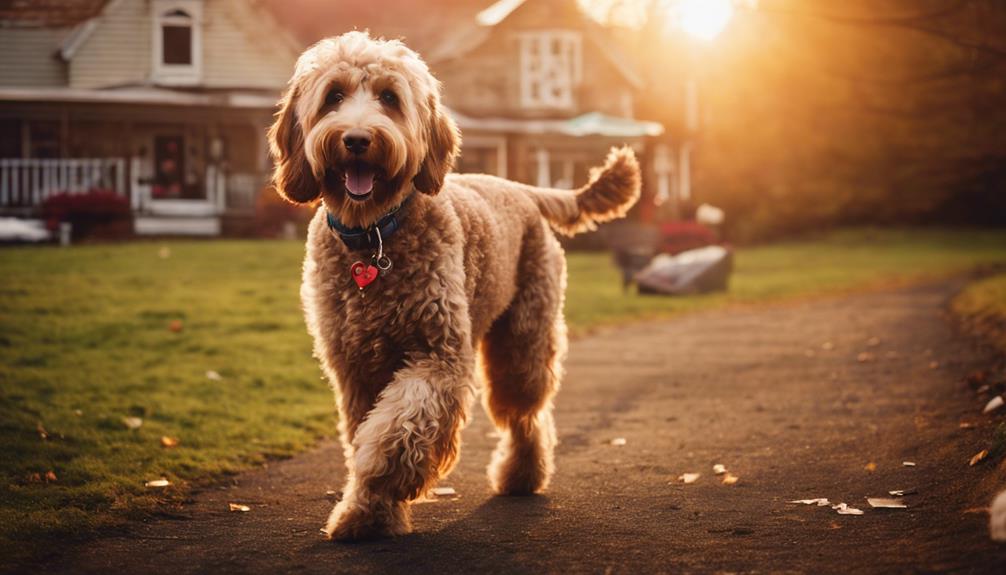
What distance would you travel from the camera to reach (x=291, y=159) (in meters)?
5.06

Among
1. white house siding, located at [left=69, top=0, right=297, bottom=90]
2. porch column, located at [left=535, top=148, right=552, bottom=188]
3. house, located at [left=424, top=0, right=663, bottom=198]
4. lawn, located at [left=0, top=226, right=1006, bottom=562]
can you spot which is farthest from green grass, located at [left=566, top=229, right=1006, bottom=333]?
white house siding, located at [left=69, top=0, right=297, bottom=90]

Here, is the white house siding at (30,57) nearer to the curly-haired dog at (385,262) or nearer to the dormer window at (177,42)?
the dormer window at (177,42)

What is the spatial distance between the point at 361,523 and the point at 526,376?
1.57m

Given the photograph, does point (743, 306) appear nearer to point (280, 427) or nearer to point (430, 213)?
point (280, 427)

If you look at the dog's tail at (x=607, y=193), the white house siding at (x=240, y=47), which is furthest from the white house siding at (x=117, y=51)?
the dog's tail at (x=607, y=193)

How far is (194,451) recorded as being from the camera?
22.7ft

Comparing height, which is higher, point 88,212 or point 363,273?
point 363,273

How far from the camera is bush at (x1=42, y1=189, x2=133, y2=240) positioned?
23172 millimetres

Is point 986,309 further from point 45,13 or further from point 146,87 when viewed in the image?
point 45,13

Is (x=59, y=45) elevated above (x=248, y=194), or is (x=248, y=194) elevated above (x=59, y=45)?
(x=59, y=45)

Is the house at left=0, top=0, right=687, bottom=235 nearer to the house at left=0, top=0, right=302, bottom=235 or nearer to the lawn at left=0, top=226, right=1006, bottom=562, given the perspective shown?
the house at left=0, top=0, right=302, bottom=235

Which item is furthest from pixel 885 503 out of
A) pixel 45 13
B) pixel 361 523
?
pixel 45 13

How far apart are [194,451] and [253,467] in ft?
1.34

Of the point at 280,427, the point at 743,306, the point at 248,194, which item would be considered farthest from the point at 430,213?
the point at 248,194
